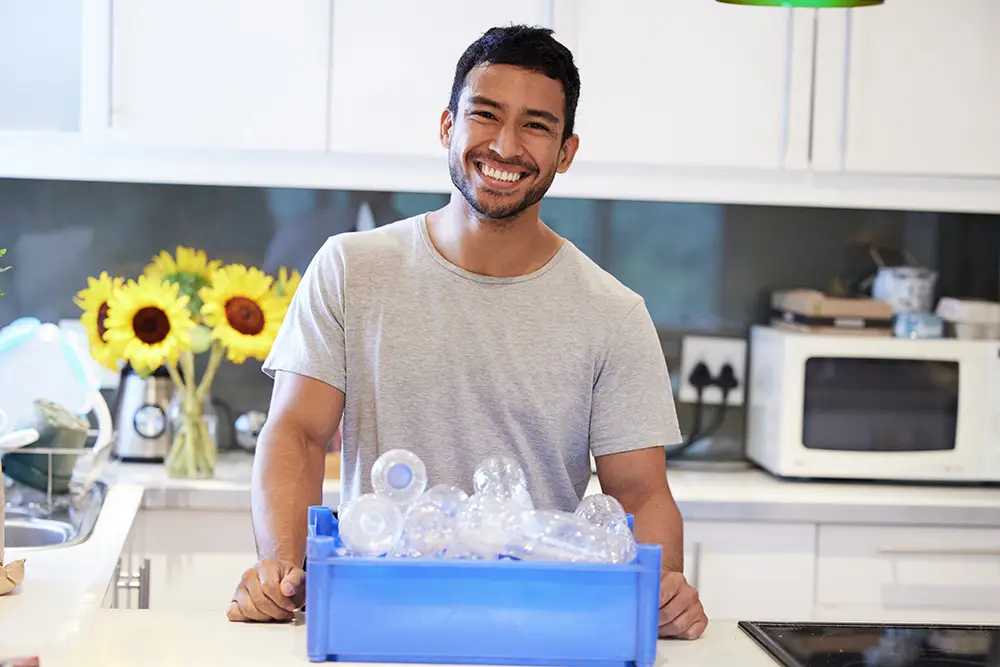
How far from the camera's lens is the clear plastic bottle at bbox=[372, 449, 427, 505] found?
1.24 metres

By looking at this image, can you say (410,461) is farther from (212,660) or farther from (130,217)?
(130,217)

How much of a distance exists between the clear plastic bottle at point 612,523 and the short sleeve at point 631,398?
0.42 metres

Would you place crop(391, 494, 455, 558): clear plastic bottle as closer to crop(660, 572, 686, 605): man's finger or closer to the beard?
crop(660, 572, 686, 605): man's finger

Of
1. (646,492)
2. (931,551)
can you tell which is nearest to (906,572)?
(931,551)

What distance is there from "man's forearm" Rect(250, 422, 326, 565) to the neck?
12.6 inches

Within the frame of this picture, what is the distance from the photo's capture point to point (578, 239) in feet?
9.55

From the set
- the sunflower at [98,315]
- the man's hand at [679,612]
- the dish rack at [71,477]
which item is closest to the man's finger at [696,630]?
the man's hand at [679,612]

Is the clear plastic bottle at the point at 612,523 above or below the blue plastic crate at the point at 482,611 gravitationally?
above

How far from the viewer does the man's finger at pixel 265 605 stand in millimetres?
1349

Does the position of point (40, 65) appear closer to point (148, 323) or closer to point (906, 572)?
point (148, 323)

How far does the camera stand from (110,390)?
284cm

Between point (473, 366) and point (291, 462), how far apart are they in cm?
28

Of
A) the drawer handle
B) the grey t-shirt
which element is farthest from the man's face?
the drawer handle

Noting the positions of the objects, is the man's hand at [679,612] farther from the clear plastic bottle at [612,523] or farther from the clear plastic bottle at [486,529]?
the clear plastic bottle at [486,529]
